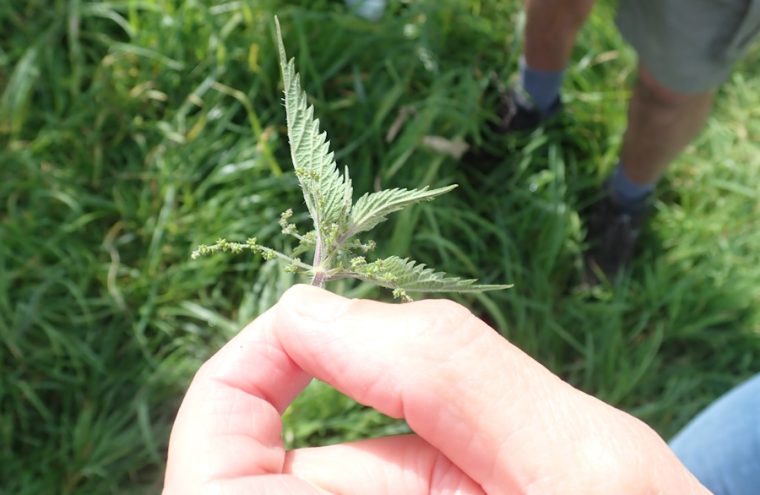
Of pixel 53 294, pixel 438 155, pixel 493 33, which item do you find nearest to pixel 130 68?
pixel 53 294

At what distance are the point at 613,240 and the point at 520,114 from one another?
1.78ft

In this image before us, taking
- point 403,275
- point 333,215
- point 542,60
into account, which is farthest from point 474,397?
point 542,60

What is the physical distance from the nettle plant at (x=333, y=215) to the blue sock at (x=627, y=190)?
1621 millimetres

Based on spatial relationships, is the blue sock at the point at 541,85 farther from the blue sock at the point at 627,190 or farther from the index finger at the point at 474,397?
the index finger at the point at 474,397

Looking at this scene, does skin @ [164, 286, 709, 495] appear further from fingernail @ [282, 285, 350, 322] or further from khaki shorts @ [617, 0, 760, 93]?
khaki shorts @ [617, 0, 760, 93]

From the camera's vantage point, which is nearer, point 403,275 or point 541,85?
point 403,275

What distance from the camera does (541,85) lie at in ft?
8.00

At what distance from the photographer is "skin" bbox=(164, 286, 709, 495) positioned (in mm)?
876

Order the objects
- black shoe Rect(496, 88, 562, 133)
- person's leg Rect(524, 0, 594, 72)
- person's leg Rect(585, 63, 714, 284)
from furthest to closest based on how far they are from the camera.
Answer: black shoe Rect(496, 88, 562, 133) < person's leg Rect(524, 0, 594, 72) < person's leg Rect(585, 63, 714, 284)

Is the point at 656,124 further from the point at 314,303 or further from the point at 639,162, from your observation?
the point at 314,303

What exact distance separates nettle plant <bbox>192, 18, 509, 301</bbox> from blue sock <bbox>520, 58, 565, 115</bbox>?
5.47 ft

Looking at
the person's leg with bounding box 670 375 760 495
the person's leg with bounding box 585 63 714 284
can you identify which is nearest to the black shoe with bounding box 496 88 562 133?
the person's leg with bounding box 585 63 714 284

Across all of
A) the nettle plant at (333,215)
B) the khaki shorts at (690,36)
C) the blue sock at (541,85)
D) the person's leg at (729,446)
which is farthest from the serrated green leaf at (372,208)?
the blue sock at (541,85)

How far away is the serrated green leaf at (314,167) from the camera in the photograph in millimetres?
896
